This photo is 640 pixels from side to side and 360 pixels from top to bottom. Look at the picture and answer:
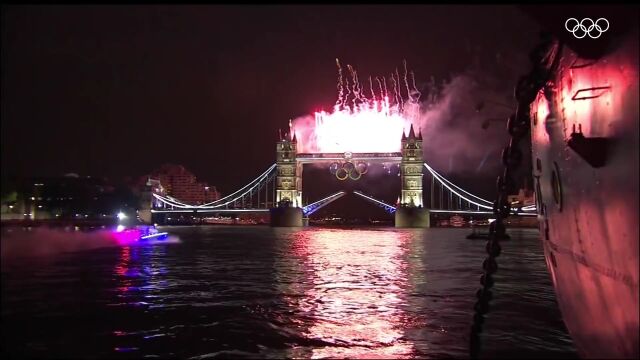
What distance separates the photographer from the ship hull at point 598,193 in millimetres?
4469

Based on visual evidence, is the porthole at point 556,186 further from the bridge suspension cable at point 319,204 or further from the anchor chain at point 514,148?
the bridge suspension cable at point 319,204

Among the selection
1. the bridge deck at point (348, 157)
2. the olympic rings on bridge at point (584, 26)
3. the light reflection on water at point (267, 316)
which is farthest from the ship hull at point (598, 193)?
the bridge deck at point (348, 157)

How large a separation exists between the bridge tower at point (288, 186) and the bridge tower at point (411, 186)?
25.3 meters

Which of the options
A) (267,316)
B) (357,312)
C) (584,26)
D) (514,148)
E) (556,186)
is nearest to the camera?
(584,26)

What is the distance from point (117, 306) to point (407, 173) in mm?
130529

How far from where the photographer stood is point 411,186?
461ft

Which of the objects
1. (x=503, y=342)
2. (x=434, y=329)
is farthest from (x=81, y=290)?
(x=503, y=342)

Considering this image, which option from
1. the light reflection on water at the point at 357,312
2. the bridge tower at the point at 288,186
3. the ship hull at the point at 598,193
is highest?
the bridge tower at the point at 288,186

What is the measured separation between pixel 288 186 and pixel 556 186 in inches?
5513

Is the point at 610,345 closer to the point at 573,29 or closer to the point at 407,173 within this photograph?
the point at 573,29

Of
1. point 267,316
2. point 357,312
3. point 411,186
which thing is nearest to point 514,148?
point 357,312

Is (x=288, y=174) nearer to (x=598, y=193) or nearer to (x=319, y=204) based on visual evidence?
(x=319, y=204)

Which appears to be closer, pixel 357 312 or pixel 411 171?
pixel 357 312

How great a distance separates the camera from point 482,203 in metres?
138
